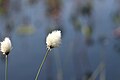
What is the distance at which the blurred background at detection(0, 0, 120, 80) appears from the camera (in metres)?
3.37

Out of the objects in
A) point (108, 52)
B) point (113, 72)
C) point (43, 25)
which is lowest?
point (113, 72)

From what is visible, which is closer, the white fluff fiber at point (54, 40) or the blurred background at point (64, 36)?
the white fluff fiber at point (54, 40)

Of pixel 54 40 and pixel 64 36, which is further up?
pixel 64 36

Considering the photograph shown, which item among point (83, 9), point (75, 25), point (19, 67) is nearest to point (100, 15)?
point (83, 9)

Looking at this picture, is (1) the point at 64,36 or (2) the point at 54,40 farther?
(1) the point at 64,36

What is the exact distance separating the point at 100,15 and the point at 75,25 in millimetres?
537

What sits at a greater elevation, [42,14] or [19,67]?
[42,14]

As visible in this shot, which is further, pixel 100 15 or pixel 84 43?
pixel 100 15

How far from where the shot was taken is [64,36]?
391 cm

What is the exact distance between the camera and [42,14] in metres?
4.36

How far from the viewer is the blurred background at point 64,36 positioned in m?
3.37

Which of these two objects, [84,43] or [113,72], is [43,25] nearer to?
[84,43]

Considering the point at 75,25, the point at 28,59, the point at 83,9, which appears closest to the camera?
the point at 28,59

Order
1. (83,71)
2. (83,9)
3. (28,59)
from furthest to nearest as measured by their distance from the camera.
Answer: (83,9)
(28,59)
(83,71)
